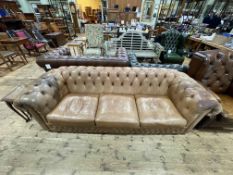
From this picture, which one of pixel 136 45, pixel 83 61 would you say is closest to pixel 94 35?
pixel 136 45

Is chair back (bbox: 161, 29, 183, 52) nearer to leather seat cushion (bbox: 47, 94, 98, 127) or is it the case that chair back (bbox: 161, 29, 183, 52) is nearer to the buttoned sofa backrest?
the buttoned sofa backrest

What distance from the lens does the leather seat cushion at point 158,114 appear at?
150 cm

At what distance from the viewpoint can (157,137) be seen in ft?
5.63

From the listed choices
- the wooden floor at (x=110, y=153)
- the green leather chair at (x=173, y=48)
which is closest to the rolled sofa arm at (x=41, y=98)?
the wooden floor at (x=110, y=153)

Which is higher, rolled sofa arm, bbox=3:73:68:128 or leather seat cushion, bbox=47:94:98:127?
rolled sofa arm, bbox=3:73:68:128

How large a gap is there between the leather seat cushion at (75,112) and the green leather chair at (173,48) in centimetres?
284

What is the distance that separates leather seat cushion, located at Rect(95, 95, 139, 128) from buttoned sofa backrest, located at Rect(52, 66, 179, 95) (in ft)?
0.75

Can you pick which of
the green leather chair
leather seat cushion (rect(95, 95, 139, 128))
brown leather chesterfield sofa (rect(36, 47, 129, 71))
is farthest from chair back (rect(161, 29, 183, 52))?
leather seat cushion (rect(95, 95, 139, 128))

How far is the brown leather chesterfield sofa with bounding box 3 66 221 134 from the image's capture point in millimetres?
1490

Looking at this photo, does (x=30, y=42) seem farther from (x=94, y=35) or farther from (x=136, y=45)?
(x=136, y=45)

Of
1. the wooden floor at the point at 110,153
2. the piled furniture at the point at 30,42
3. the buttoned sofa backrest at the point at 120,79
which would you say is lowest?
the wooden floor at the point at 110,153

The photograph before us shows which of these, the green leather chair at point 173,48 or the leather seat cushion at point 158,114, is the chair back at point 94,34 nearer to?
the green leather chair at point 173,48

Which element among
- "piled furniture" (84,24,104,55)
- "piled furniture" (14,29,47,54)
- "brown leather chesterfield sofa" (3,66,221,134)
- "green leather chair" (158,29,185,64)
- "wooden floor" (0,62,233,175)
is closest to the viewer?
"wooden floor" (0,62,233,175)

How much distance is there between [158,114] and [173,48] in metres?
3.16
